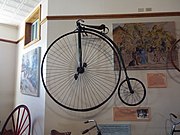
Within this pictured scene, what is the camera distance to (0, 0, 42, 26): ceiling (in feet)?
10.4

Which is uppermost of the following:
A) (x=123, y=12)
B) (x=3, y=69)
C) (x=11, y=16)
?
(x=11, y=16)

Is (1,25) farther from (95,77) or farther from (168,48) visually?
(168,48)

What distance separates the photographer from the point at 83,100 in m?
2.65

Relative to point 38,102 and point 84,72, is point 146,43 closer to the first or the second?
point 84,72

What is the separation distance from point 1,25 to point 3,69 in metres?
0.98

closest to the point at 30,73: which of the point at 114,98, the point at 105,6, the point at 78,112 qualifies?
the point at 78,112

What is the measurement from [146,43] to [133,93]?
0.73m

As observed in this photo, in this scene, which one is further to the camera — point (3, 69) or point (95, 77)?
point (3, 69)

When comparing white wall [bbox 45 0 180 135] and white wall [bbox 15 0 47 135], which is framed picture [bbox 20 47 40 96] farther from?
white wall [bbox 45 0 180 135]

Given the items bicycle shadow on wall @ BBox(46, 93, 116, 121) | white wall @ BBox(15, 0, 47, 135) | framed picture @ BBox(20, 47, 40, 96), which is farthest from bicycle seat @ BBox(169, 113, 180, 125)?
framed picture @ BBox(20, 47, 40, 96)

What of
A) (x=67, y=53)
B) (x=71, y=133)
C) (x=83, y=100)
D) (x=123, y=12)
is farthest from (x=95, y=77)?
(x=123, y=12)

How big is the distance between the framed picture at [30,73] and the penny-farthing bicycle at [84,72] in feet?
1.17

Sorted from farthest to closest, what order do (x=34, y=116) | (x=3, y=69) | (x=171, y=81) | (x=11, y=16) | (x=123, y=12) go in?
(x=3, y=69) → (x=11, y=16) → (x=34, y=116) → (x=123, y=12) → (x=171, y=81)

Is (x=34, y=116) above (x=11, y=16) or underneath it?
underneath
